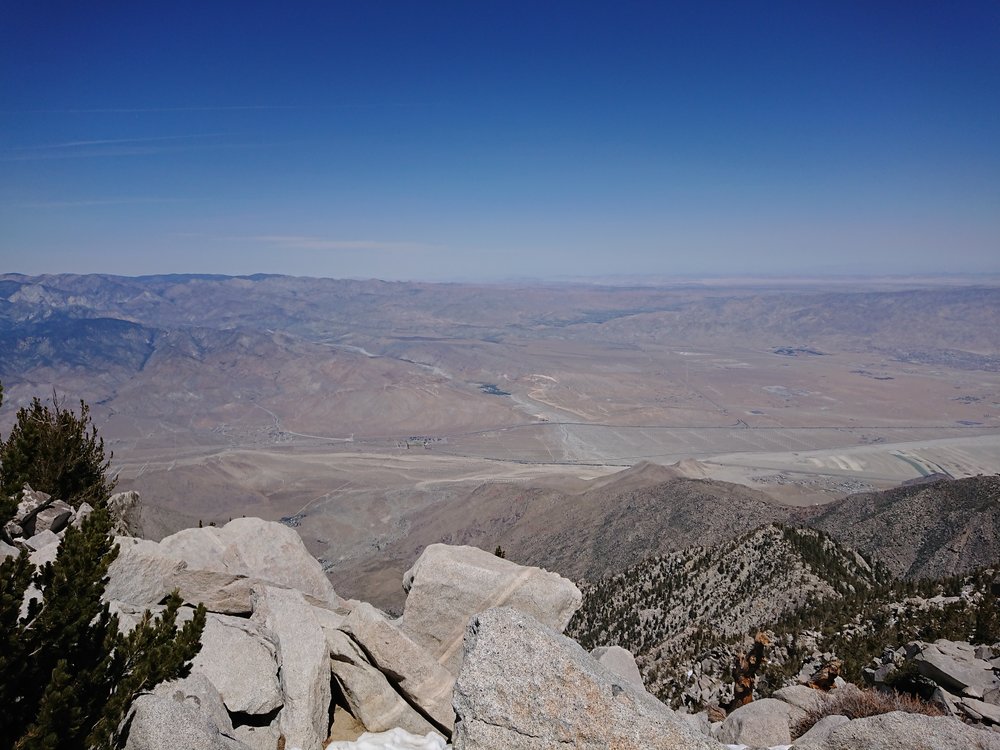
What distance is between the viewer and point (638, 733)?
19.0 feet

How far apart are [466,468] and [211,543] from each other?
97111 millimetres

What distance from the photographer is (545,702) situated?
19.8 feet

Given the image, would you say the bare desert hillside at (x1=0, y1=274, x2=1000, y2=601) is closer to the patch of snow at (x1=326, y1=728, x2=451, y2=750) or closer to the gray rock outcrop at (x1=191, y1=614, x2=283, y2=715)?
the patch of snow at (x1=326, y1=728, x2=451, y2=750)

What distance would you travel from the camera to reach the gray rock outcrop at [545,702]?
19.1ft

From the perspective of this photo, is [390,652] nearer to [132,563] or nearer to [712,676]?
[132,563]

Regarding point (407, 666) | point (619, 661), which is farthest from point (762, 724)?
Answer: point (407, 666)

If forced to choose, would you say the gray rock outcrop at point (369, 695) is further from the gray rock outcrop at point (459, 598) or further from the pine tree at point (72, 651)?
the pine tree at point (72, 651)

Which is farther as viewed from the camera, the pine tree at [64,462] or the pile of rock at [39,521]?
the pine tree at [64,462]

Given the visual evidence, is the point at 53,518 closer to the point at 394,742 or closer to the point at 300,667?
the point at 300,667

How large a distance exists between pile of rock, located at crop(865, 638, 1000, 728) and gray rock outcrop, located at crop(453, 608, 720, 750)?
6.46 m

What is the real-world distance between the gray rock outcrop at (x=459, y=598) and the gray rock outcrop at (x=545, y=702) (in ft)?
17.3

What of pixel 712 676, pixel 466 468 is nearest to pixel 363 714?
pixel 712 676

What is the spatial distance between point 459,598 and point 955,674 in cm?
878

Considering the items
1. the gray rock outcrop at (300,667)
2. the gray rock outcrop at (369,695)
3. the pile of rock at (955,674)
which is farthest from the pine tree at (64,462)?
the pile of rock at (955,674)
